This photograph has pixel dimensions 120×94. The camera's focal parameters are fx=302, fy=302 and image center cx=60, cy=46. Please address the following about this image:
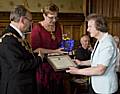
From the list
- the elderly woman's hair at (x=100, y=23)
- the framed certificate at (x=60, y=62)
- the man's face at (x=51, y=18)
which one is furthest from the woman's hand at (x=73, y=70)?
the man's face at (x=51, y=18)

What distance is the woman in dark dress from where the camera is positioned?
3181 mm

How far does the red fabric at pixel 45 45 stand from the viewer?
3223mm

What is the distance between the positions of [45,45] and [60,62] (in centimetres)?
52

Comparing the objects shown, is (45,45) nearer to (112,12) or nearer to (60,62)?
(60,62)

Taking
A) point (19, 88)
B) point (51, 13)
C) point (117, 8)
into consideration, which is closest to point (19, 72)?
point (19, 88)

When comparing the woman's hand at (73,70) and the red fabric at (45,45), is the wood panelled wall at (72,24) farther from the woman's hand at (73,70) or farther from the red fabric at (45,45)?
the woman's hand at (73,70)

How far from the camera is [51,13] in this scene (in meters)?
3.15

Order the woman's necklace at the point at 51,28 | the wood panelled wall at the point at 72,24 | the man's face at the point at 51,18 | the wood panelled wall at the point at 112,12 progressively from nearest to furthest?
the man's face at the point at 51,18
the woman's necklace at the point at 51,28
the wood panelled wall at the point at 112,12
the wood panelled wall at the point at 72,24

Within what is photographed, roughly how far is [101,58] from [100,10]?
13.0 ft

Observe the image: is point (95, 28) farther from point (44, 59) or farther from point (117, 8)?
point (117, 8)

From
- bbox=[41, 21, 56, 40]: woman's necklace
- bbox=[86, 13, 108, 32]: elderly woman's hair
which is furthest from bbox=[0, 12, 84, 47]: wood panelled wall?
bbox=[86, 13, 108, 32]: elderly woman's hair

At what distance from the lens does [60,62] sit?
9.14ft

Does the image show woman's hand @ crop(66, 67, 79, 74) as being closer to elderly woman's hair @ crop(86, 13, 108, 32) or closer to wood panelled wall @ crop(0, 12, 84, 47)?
elderly woman's hair @ crop(86, 13, 108, 32)

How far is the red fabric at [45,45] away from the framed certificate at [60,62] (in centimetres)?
A: 43
